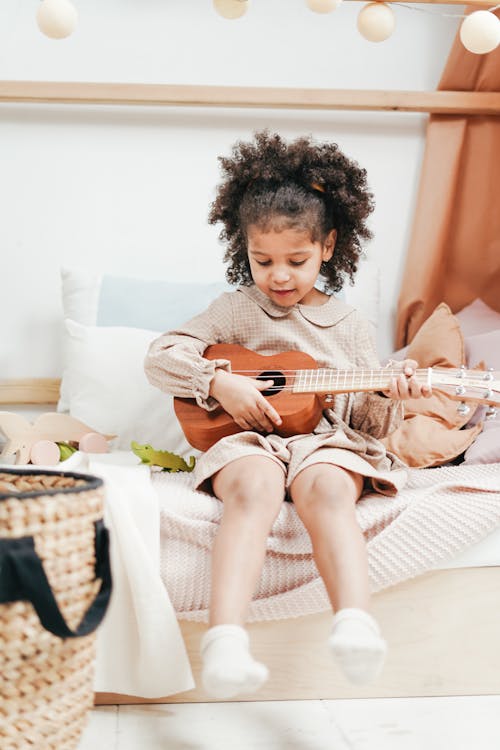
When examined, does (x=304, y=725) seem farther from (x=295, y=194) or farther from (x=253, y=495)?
(x=295, y=194)

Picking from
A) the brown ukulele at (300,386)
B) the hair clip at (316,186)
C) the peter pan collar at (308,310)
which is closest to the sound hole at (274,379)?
the brown ukulele at (300,386)

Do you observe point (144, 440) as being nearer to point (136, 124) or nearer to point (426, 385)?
point (426, 385)

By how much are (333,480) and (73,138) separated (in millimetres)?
1263

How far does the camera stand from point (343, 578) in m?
1.04

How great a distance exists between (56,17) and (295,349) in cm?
66

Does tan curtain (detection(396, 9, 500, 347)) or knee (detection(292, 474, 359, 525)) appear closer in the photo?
knee (detection(292, 474, 359, 525))

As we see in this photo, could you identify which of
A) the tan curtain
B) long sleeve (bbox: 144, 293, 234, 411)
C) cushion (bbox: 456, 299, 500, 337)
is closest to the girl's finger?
long sleeve (bbox: 144, 293, 234, 411)

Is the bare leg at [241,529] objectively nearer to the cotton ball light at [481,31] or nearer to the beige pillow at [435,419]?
the beige pillow at [435,419]

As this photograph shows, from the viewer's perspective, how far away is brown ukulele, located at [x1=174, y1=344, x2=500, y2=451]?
4.15 feet

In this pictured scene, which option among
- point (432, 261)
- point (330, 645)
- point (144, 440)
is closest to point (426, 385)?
point (330, 645)

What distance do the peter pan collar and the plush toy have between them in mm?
427

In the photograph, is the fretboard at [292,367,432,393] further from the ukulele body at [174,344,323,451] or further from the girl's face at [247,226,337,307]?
the girl's face at [247,226,337,307]

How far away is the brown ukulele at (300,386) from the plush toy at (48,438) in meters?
0.31

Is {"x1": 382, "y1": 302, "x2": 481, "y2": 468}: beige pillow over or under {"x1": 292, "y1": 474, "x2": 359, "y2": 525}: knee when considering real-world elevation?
over
